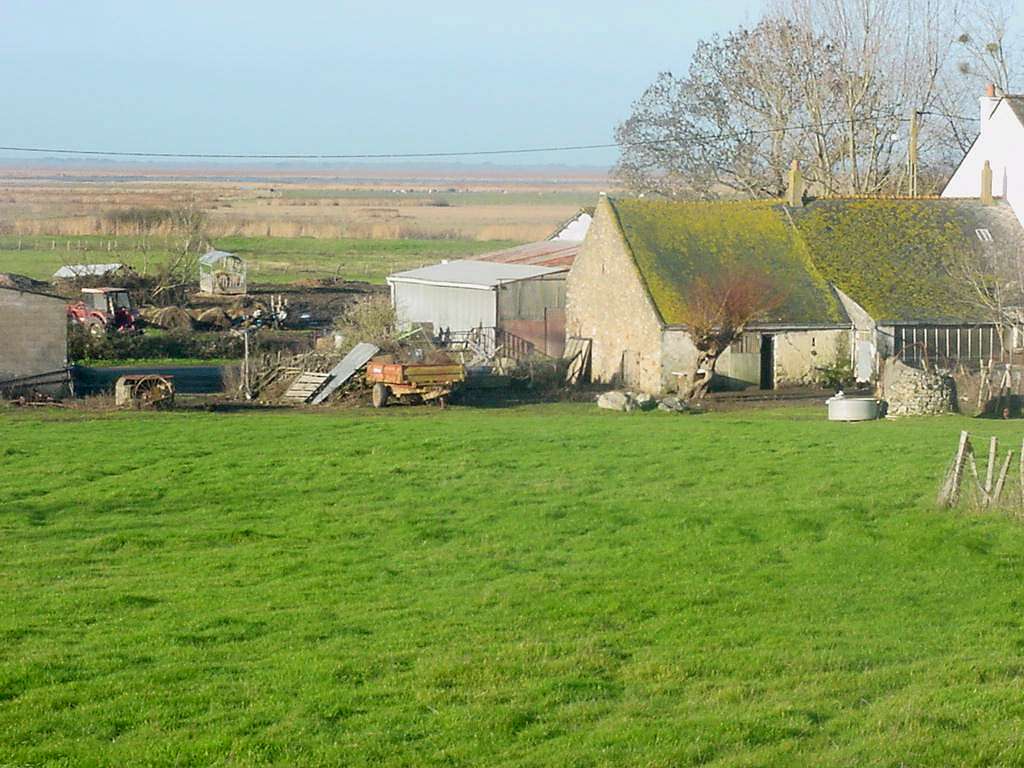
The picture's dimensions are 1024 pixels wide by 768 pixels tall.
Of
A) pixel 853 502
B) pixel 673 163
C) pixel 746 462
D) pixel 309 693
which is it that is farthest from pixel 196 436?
pixel 673 163

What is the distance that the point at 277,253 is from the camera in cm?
9612

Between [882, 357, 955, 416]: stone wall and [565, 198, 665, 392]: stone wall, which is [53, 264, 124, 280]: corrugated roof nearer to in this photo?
[565, 198, 665, 392]: stone wall

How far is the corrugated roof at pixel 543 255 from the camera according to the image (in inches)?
1909

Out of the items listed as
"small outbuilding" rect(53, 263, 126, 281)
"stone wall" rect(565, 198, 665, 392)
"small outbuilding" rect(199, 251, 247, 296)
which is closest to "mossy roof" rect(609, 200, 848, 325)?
"stone wall" rect(565, 198, 665, 392)

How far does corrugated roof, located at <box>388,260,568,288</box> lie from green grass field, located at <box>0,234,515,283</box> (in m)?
25.7

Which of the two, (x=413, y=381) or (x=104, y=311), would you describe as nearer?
(x=413, y=381)

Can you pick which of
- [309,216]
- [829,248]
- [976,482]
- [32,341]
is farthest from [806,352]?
[309,216]

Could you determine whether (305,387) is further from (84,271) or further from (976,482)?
(84,271)

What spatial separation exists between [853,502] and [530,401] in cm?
1848

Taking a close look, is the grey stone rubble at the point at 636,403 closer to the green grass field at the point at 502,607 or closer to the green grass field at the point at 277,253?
the green grass field at the point at 502,607

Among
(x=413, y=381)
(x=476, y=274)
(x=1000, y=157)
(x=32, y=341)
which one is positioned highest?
(x=1000, y=157)

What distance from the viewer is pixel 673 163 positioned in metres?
67.2

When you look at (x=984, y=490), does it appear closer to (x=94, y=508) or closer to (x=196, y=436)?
(x=94, y=508)

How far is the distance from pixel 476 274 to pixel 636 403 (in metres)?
13.5
